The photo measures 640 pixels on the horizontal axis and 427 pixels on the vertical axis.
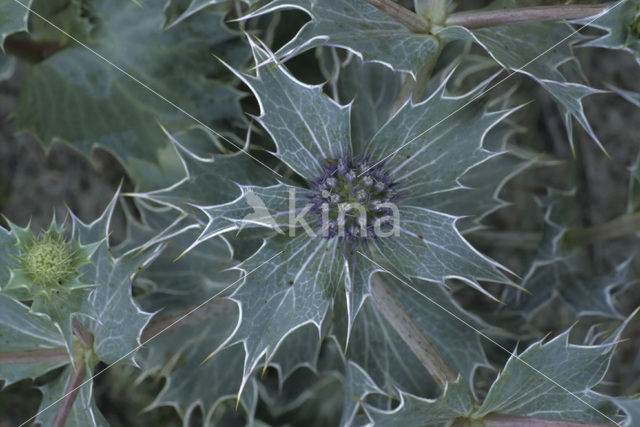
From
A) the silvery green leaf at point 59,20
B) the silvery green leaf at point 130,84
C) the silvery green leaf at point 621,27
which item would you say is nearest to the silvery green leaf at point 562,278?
the silvery green leaf at point 621,27

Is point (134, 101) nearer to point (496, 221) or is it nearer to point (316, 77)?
point (316, 77)

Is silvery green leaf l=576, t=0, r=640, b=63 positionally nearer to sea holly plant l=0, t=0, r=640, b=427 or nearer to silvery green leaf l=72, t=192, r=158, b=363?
sea holly plant l=0, t=0, r=640, b=427

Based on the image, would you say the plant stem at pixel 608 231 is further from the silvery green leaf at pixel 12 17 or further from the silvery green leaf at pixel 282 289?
the silvery green leaf at pixel 12 17

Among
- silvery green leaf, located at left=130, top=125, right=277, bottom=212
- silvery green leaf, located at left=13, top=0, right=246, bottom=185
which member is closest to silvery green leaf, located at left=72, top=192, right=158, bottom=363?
silvery green leaf, located at left=130, top=125, right=277, bottom=212

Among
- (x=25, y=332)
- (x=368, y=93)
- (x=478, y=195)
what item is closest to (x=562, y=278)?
(x=478, y=195)

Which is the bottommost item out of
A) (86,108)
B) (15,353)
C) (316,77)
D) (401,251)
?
(15,353)

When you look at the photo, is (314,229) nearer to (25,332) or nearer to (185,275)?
(185,275)

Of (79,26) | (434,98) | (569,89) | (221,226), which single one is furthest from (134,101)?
(569,89)
